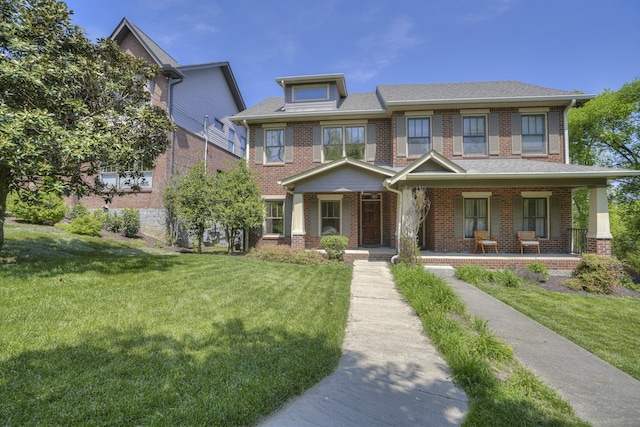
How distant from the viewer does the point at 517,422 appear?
2.47 m

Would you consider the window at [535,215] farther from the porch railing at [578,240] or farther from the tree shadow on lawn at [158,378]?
the tree shadow on lawn at [158,378]

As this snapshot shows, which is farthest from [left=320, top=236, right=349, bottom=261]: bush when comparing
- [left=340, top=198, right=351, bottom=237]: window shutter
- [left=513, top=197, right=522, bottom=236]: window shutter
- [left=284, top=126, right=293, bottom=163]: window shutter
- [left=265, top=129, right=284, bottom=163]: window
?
[left=513, top=197, right=522, bottom=236]: window shutter

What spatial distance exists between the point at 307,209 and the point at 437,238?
5548 millimetres

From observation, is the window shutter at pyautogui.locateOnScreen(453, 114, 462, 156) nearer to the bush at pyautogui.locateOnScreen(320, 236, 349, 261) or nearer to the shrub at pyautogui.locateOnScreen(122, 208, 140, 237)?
the bush at pyautogui.locateOnScreen(320, 236, 349, 261)

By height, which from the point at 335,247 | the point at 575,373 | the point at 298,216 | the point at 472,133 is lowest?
the point at 575,373

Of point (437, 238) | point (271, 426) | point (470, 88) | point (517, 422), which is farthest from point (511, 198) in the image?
point (271, 426)

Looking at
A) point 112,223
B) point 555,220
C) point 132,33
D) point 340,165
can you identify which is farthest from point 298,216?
point 132,33

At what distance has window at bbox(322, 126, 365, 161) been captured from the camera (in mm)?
13633

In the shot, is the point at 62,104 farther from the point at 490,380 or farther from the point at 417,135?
the point at 417,135

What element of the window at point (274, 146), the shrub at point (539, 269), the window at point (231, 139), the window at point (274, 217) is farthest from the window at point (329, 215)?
the window at point (231, 139)

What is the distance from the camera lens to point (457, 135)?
12898mm

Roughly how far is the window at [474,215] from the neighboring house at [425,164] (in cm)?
4

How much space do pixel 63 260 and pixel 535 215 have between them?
15.5 meters

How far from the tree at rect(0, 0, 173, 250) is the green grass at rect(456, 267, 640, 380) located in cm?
859
